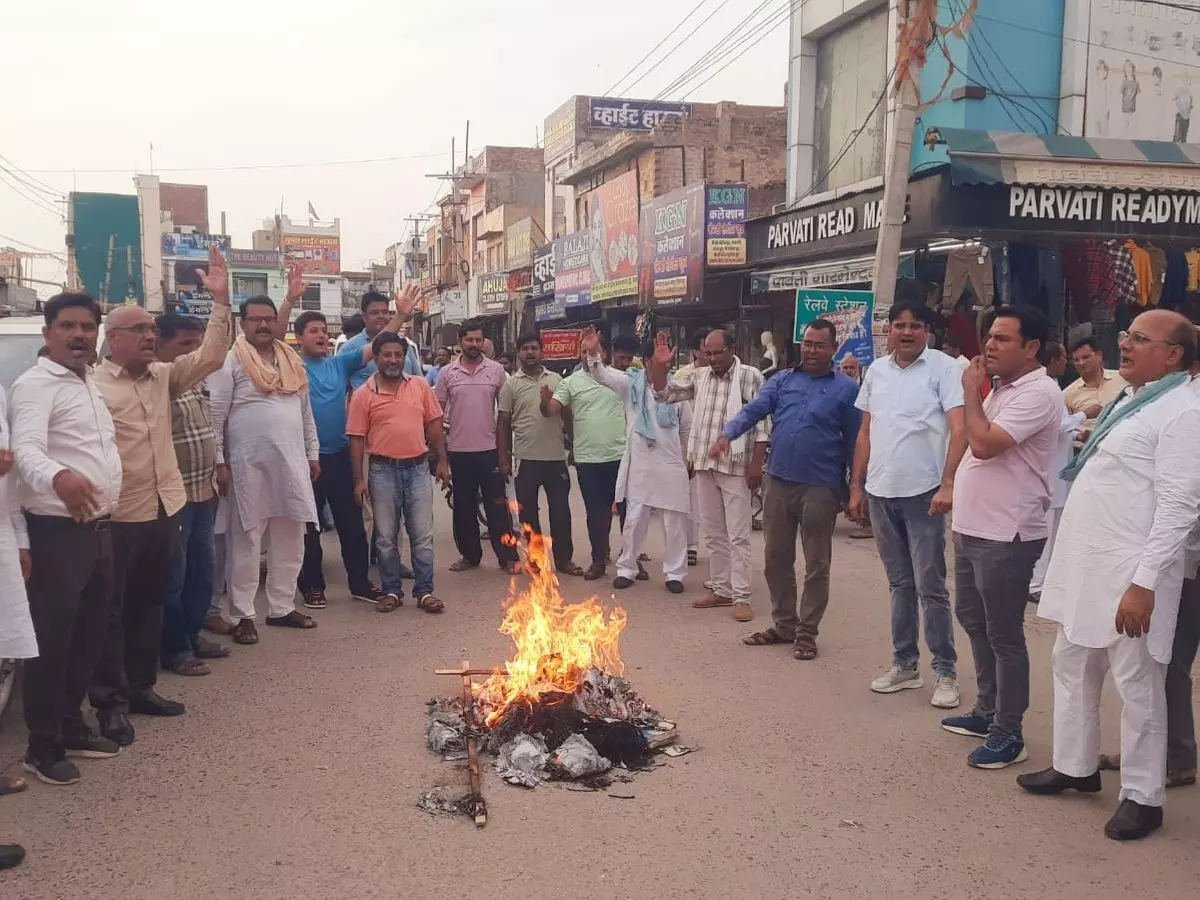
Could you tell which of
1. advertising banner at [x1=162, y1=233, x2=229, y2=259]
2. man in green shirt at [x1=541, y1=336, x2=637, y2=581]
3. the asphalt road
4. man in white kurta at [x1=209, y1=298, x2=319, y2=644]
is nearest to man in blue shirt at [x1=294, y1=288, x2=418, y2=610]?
man in white kurta at [x1=209, y1=298, x2=319, y2=644]

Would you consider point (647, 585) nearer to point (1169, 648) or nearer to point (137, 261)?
point (1169, 648)

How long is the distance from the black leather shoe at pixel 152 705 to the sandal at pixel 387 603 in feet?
7.18

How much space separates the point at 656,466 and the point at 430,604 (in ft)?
6.94

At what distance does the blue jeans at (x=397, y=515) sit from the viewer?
7219mm

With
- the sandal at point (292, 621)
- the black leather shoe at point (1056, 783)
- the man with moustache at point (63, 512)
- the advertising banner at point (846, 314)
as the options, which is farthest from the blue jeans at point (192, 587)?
the advertising banner at point (846, 314)

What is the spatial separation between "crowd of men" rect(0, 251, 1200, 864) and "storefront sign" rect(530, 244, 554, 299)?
19.1 meters

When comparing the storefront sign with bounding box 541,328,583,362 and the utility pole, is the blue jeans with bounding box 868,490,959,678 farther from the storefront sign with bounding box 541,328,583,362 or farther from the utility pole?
the storefront sign with bounding box 541,328,583,362

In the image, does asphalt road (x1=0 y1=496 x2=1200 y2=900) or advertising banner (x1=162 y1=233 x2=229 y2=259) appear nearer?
asphalt road (x1=0 y1=496 x2=1200 y2=900)

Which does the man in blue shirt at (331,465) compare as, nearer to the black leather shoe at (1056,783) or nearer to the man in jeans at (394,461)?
the man in jeans at (394,461)

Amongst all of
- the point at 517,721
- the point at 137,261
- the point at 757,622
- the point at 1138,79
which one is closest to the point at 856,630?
the point at 757,622

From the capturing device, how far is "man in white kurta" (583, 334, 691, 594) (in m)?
7.87

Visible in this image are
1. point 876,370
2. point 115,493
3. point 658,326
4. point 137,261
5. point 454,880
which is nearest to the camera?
point 454,880

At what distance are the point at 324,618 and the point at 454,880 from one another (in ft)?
13.0

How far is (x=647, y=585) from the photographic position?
8062 millimetres
